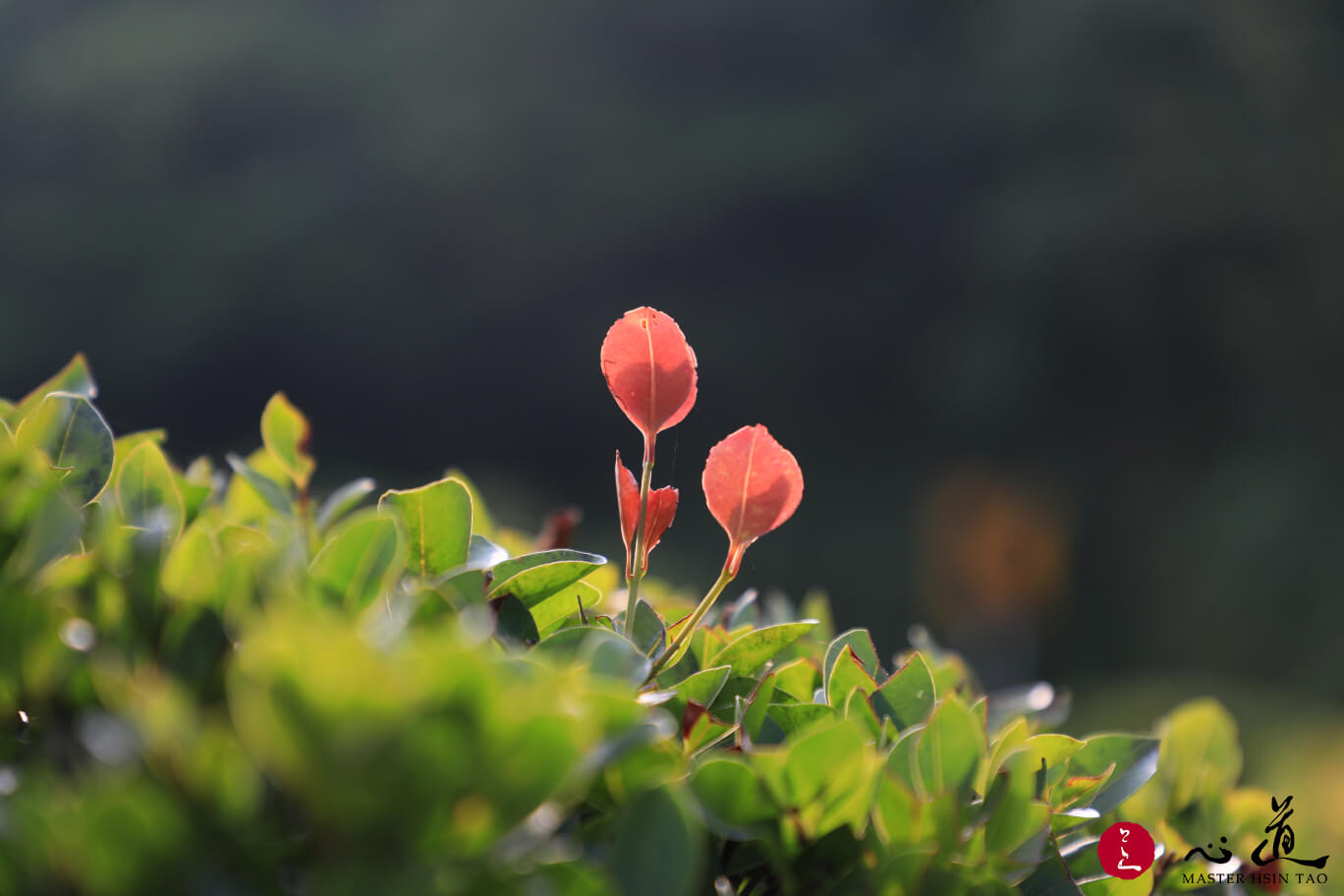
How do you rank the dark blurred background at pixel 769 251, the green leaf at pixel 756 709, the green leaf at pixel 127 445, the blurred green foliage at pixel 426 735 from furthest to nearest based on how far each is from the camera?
the dark blurred background at pixel 769 251
the green leaf at pixel 127 445
the green leaf at pixel 756 709
the blurred green foliage at pixel 426 735

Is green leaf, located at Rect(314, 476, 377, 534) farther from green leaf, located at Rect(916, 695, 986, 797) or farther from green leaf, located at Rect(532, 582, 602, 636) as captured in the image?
green leaf, located at Rect(916, 695, 986, 797)

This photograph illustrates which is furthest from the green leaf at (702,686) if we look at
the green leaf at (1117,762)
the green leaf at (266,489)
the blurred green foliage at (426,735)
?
the green leaf at (266,489)

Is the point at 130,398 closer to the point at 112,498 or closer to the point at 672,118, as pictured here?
the point at 672,118

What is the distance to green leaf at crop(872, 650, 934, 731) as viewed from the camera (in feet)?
1.80

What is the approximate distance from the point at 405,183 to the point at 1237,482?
22.3ft

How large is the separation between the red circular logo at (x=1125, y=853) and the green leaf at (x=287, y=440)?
56 centimetres

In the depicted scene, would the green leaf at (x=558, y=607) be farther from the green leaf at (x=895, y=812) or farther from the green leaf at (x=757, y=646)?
the green leaf at (x=895, y=812)

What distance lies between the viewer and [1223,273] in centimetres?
806

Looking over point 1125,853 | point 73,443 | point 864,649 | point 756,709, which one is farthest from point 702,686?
point 73,443

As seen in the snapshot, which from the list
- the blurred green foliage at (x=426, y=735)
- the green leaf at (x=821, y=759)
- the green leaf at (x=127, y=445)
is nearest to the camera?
the blurred green foliage at (x=426, y=735)

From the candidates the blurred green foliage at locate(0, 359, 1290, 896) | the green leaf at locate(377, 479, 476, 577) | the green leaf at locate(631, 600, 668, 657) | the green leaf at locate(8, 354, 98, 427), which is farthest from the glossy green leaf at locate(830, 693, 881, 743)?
the green leaf at locate(8, 354, 98, 427)

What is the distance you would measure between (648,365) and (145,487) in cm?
30

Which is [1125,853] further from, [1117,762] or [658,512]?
[658,512]

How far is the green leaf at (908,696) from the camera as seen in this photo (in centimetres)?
55
